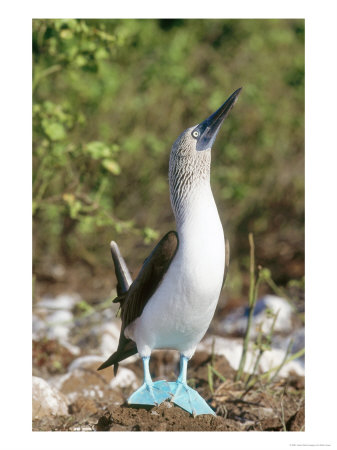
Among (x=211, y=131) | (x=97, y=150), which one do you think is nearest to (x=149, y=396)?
(x=211, y=131)

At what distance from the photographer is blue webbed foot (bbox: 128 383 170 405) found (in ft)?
8.21

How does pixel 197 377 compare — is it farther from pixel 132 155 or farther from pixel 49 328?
pixel 132 155

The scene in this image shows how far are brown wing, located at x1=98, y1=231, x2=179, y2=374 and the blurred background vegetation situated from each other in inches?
101

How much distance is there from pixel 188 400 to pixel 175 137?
11.8 ft

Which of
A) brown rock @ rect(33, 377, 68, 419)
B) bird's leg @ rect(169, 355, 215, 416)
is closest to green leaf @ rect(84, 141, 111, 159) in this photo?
brown rock @ rect(33, 377, 68, 419)

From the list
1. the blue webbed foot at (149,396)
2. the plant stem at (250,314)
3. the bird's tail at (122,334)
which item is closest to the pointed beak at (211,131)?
the bird's tail at (122,334)

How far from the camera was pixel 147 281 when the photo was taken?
2523mm

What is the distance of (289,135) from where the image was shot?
6527 mm

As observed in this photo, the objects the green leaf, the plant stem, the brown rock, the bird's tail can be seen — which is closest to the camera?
the bird's tail

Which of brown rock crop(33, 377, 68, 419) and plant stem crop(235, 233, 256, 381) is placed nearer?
brown rock crop(33, 377, 68, 419)

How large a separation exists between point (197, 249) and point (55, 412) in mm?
1192

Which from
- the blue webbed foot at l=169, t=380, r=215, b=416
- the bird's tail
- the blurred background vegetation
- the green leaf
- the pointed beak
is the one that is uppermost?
the blurred background vegetation

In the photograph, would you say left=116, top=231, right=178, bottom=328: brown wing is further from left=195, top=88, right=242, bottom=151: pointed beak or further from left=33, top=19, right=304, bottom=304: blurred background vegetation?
left=33, top=19, right=304, bottom=304: blurred background vegetation

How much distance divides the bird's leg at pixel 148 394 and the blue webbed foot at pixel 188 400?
0.14ft
